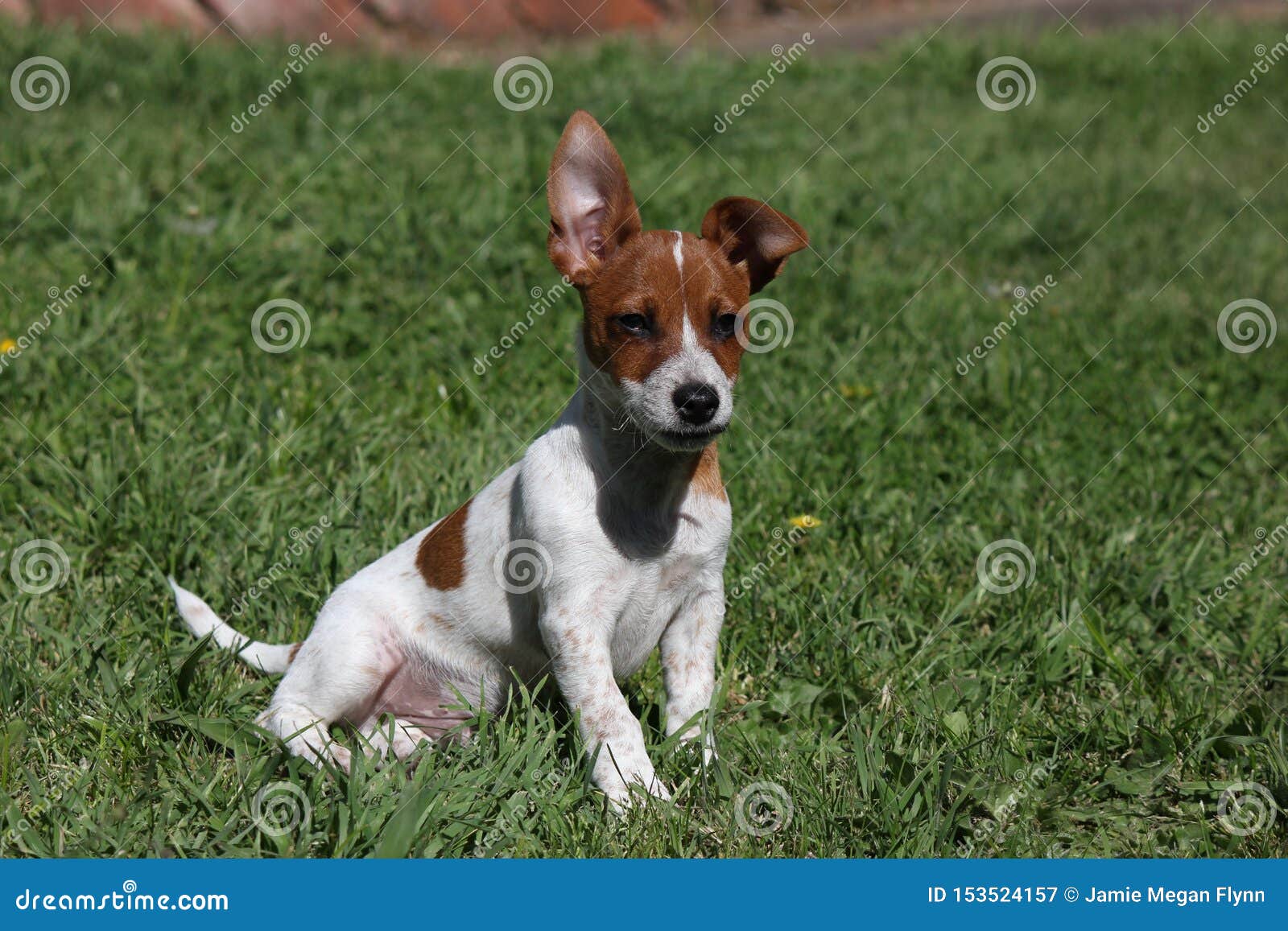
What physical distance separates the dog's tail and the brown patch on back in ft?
4.20

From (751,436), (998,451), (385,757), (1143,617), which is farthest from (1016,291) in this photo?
(385,757)

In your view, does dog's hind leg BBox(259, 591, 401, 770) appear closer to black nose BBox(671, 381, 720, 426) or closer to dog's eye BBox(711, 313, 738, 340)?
black nose BBox(671, 381, 720, 426)

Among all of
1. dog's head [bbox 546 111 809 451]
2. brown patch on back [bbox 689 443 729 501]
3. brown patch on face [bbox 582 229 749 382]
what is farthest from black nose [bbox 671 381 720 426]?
brown patch on back [bbox 689 443 729 501]

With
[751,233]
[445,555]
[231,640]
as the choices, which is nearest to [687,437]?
[751,233]

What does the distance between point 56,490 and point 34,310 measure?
1.46 meters

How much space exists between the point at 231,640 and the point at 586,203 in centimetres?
169

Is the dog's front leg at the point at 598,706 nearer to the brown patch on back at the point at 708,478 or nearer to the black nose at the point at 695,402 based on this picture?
the brown patch on back at the point at 708,478

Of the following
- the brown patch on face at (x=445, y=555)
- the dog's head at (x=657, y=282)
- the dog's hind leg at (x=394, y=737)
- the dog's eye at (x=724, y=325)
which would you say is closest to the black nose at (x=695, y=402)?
the dog's head at (x=657, y=282)

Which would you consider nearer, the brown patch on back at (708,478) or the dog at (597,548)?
the dog at (597,548)

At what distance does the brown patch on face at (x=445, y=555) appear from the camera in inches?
139

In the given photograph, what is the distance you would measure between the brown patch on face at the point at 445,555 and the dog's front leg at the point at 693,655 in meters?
0.62

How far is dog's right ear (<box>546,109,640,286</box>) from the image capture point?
10.6 feet

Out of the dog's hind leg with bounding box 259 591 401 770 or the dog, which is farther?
the dog's hind leg with bounding box 259 591 401 770

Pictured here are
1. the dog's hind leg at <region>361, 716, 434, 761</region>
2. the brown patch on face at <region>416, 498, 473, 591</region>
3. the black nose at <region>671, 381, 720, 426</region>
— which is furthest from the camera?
the brown patch on face at <region>416, 498, 473, 591</region>
